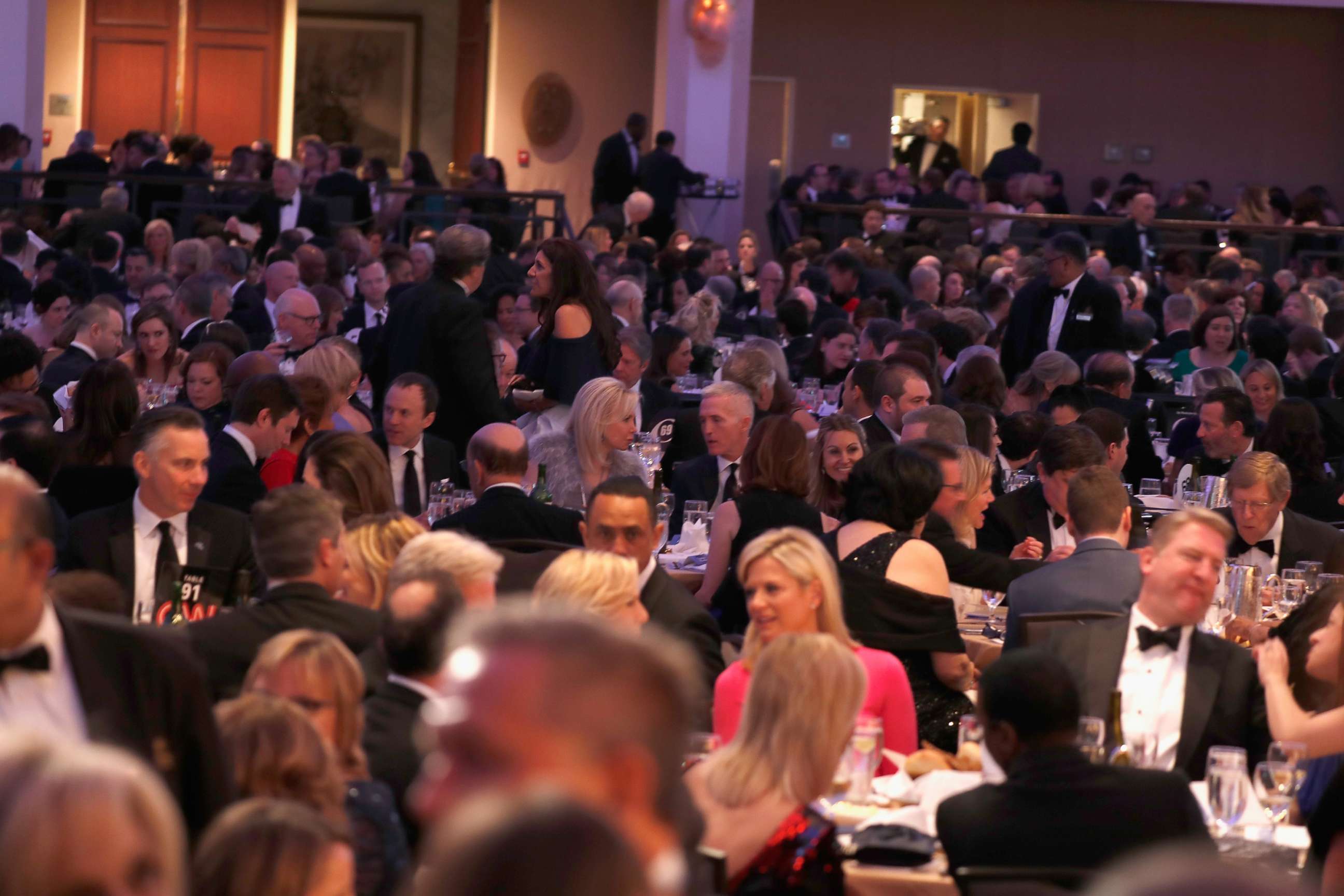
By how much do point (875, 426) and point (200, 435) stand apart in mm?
2927

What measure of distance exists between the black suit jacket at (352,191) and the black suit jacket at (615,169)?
2548 millimetres

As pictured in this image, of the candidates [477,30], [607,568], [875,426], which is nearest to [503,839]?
[607,568]

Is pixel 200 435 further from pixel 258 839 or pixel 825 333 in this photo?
pixel 825 333

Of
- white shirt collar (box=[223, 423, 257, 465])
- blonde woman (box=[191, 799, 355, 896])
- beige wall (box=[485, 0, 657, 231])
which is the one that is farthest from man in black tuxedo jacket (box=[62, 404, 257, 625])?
beige wall (box=[485, 0, 657, 231])

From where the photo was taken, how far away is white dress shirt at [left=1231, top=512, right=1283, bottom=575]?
233 inches

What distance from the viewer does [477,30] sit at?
19.7 meters

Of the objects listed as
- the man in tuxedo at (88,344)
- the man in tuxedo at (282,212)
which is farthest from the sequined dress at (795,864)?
the man in tuxedo at (282,212)

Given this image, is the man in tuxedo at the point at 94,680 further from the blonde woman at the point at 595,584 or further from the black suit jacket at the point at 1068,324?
the black suit jacket at the point at 1068,324

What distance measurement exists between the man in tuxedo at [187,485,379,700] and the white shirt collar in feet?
5.97

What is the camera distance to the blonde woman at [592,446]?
20.8ft

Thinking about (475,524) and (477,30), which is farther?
(477,30)

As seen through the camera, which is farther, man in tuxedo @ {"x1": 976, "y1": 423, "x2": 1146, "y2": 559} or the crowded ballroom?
man in tuxedo @ {"x1": 976, "y1": 423, "x2": 1146, "y2": 559}

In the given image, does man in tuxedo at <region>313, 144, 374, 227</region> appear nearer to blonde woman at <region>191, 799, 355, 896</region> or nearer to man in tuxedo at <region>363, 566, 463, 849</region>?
man in tuxedo at <region>363, 566, 463, 849</region>

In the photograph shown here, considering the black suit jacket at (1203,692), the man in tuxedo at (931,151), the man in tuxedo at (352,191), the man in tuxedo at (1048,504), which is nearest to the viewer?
the black suit jacket at (1203,692)
